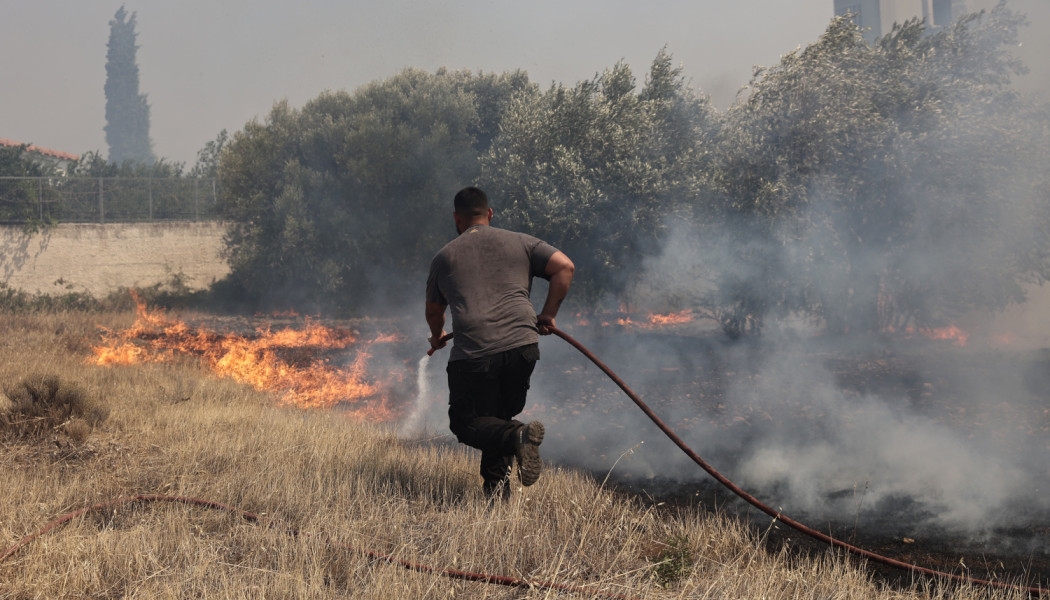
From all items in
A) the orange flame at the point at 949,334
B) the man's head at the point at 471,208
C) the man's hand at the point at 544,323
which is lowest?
the orange flame at the point at 949,334

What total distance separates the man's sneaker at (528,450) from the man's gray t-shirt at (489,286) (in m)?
0.55

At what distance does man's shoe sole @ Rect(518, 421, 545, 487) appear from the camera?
389 centimetres

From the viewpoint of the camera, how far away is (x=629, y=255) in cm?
1566

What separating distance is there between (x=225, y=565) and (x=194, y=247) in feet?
66.2

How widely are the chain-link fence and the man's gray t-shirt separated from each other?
18768 mm

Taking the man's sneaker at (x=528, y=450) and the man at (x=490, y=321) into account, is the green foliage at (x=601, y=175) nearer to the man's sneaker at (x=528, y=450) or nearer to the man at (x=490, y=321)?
the man at (x=490, y=321)

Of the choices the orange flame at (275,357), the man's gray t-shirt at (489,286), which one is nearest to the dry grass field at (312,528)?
the man's gray t-shirt at (489,286)

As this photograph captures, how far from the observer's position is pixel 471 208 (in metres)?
4.51

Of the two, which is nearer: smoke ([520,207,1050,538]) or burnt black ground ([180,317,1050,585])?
burnt black ground ([180,317,1050,585])

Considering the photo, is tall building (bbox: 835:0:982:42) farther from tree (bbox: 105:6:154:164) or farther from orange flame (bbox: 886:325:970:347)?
tree (bbox: 105:6:154:164)

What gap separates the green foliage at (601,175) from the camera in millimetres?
15242

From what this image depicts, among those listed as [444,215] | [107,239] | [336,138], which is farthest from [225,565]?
[107,239]

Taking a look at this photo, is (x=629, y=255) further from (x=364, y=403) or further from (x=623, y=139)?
(x=364, y=403)

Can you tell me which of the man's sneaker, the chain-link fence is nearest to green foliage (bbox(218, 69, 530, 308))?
the chain-link fence
